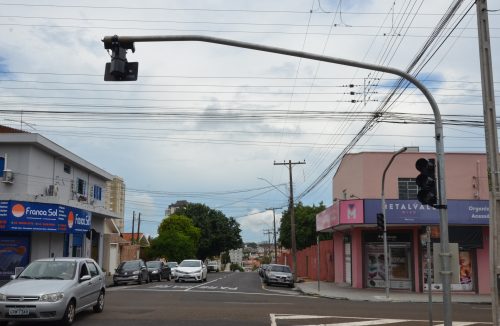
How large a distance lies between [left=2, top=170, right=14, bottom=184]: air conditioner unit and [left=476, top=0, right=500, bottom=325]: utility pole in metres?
22.8

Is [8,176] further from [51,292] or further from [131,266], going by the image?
[51,292]

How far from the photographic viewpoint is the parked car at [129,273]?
104 feet

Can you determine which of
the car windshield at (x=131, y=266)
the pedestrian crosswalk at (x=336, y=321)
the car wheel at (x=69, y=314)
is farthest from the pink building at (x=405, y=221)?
the car wheel at (x=69, y=314)

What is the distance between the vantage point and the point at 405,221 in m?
28.2

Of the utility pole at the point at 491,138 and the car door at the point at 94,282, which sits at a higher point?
the utility pole at the point at 491,138

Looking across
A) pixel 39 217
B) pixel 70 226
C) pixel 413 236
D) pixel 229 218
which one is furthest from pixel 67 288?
pixel 229 218

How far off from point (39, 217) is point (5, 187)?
2354mm

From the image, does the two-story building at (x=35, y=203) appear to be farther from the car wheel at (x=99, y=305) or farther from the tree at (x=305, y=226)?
the tree at (x=305, y=226)

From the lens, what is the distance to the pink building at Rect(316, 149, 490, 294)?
28.3 meters

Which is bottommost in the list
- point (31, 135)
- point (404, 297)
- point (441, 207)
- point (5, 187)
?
point (404, 297)

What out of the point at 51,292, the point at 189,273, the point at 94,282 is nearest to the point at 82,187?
the point at 189,273

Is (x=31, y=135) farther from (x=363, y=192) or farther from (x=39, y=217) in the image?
(x=363, y=192)

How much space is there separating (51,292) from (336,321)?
725 cm

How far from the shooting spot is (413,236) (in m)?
29.9
